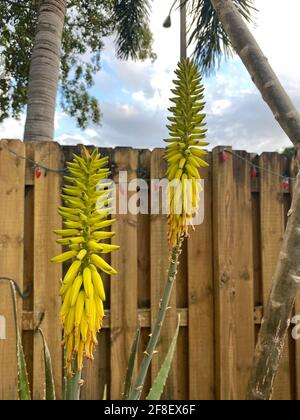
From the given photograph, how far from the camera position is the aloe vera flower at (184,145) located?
1.31 m

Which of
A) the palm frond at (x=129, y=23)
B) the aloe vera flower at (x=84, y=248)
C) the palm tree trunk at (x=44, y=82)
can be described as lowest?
the aloe vera flower at (x=84, y=248)

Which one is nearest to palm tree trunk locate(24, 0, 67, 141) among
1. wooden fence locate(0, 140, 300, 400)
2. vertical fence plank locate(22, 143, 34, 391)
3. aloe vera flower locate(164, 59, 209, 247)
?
vertical fence plank locate(22, 143, 34, 391)

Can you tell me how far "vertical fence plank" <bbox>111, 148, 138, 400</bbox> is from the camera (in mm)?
2801

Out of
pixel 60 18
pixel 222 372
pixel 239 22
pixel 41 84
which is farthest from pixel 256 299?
pixel 60 18

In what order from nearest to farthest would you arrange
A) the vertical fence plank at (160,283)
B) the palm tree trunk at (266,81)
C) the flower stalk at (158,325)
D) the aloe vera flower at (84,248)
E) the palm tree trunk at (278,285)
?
1. the aloe vera flower at (84,248)
2. the flower stalk at (158,325)
3. the palm tree trunk at (278,285)
4. the palm tree trunk at (266,81)
5. the vertical fence plank at (160,283)

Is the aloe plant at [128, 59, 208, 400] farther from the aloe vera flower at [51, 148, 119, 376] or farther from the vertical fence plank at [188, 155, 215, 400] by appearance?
the vertical fence plank at [188, 155, 215, 400]

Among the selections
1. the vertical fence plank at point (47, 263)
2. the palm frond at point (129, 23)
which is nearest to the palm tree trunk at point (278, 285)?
the vertical fence plank at point (47, 263)

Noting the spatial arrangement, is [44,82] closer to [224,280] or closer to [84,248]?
[224,280]

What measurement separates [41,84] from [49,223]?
3556 mm

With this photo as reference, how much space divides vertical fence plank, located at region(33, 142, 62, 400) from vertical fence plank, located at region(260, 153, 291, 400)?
4.71 ft

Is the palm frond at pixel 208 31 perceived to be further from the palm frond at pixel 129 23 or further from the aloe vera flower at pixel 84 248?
the aloe vera flower at pixel 84 248

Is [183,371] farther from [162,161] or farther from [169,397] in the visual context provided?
[162,161]

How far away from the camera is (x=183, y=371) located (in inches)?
115

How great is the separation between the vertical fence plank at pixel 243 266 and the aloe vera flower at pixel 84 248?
6.73ft
